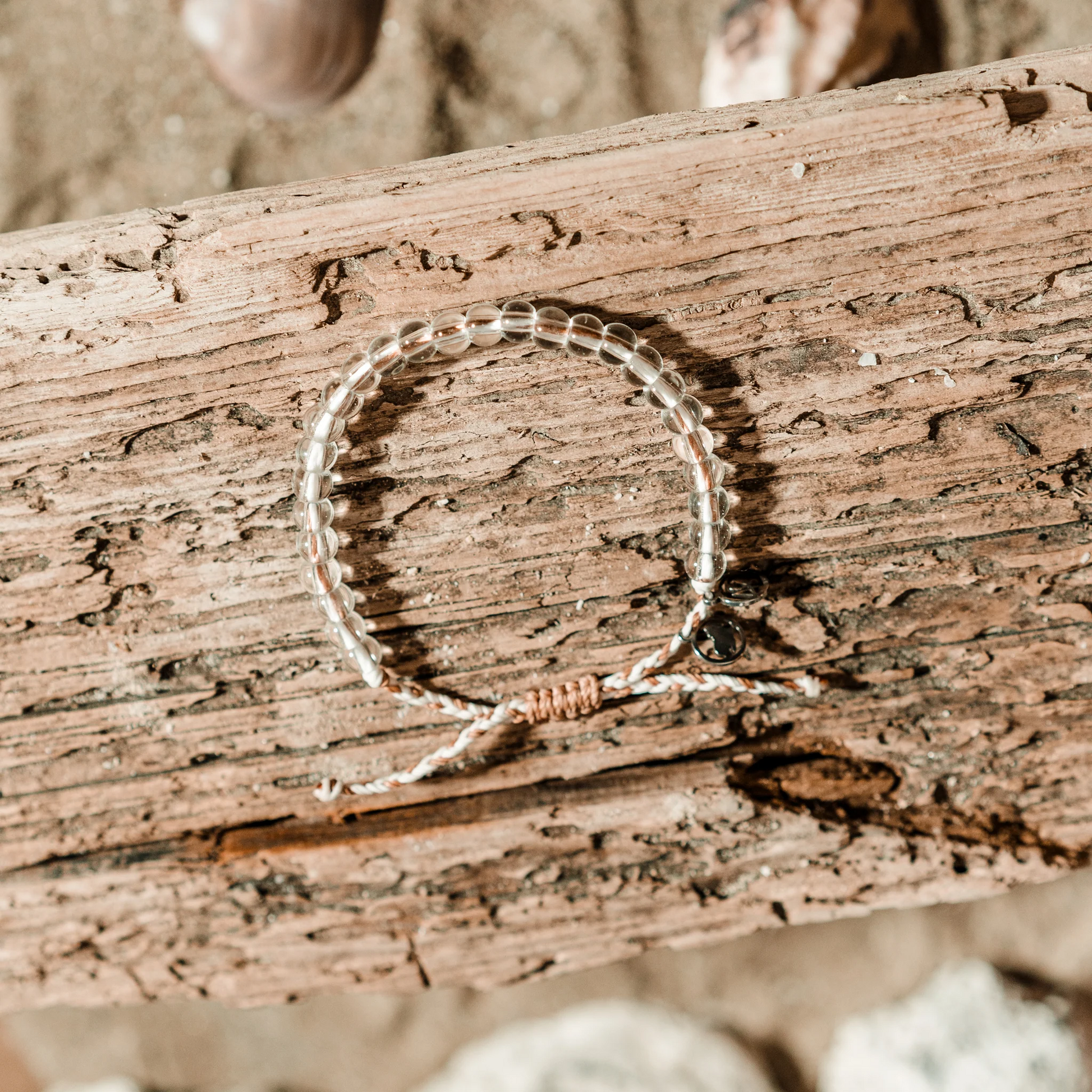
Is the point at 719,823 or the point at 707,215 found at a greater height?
the point at 707,215

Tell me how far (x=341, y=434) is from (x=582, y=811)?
0.78 metres

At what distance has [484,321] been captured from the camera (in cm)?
120

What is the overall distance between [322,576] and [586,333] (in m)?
0.56

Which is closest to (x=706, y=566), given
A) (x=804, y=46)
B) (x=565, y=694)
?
(x=565, y=694)

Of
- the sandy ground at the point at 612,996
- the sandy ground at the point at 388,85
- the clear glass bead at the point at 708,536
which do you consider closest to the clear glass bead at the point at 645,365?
the clear glass bead at the point at 708,536

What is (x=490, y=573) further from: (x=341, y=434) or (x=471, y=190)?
(x=471, y=190)

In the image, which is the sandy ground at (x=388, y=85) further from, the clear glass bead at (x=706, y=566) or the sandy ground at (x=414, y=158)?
the clear glass bead at (x=706, y=566)

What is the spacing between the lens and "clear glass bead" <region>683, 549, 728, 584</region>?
1.28 metres

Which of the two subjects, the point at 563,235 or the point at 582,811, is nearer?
the point at 563,235

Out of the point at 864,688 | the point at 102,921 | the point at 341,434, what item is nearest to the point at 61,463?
the point at 341,434

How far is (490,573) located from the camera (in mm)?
1343

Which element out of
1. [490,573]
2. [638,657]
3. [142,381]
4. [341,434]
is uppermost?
[142,381]

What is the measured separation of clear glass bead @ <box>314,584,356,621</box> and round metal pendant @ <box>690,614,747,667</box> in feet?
1.87

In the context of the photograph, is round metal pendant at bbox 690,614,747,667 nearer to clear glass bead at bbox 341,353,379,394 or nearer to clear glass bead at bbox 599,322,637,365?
clear glass bead at bbox 599,322,637,365
